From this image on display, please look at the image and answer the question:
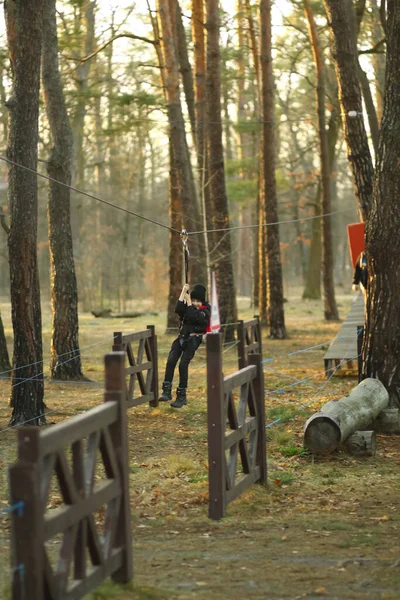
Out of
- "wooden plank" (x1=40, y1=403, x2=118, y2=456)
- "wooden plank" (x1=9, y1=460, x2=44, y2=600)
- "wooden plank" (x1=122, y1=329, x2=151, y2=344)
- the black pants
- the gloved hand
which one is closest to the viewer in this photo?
"wooden plank" (x1=9, y1=460, x2=44, y2=600)

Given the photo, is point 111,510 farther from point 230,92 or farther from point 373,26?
point 230,92

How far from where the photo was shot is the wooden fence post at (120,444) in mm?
5422

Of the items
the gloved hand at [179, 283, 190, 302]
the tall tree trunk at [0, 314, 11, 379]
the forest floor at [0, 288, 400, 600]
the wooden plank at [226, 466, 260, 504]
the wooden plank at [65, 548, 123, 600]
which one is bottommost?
the forest floor at [0, 288, 400, 600]

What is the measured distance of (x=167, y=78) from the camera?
22500mm

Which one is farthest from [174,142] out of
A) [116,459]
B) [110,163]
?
[110,163]

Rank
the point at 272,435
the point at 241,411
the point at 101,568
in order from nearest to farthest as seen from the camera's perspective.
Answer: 1. the point at 101,568
2. the point at 241,411
3. the point at 272,435

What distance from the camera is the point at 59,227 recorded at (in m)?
15.9

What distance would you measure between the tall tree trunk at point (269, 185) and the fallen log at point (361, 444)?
14508mm

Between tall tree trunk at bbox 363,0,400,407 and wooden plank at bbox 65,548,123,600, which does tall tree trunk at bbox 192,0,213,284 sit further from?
wooden plank at bbox 65,548,123,600

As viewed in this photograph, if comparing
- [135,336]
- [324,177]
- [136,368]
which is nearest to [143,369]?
[136,368]

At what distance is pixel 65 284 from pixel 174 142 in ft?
25.8

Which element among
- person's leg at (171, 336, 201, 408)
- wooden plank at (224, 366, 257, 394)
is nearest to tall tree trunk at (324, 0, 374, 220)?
person's leg at (171, 336, 201, 408)

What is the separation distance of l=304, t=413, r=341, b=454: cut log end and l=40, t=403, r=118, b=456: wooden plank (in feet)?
14.5

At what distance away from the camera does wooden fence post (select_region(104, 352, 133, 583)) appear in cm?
542
